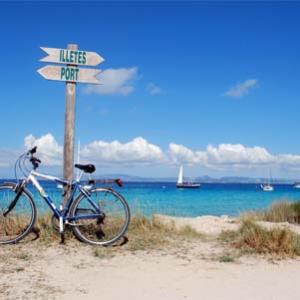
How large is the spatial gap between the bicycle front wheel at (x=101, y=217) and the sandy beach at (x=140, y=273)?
25 cm

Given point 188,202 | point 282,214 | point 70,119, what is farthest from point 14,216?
point 188,202

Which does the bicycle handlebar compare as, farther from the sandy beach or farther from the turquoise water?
the sandy beach

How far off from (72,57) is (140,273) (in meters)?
3.86

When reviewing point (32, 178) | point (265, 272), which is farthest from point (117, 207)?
point (265, 272)

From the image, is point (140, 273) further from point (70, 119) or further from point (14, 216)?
point (70, 119)

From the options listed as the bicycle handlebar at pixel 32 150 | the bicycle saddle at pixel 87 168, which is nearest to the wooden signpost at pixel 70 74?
the bicycle saddle at pixel 87 168

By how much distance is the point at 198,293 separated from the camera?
4.59 meters

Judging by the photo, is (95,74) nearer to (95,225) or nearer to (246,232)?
(95,225)

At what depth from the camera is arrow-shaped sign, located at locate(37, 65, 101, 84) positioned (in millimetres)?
7457

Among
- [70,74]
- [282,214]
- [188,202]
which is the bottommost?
[188,202]

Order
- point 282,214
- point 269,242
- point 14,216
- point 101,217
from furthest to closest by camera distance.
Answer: point 282,214 → point 14,216 → point 101,217 → point 269,242

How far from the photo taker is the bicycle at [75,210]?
6711 millimetres

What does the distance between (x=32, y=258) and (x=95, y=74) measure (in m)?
3.18

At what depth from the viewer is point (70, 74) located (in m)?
7.56
